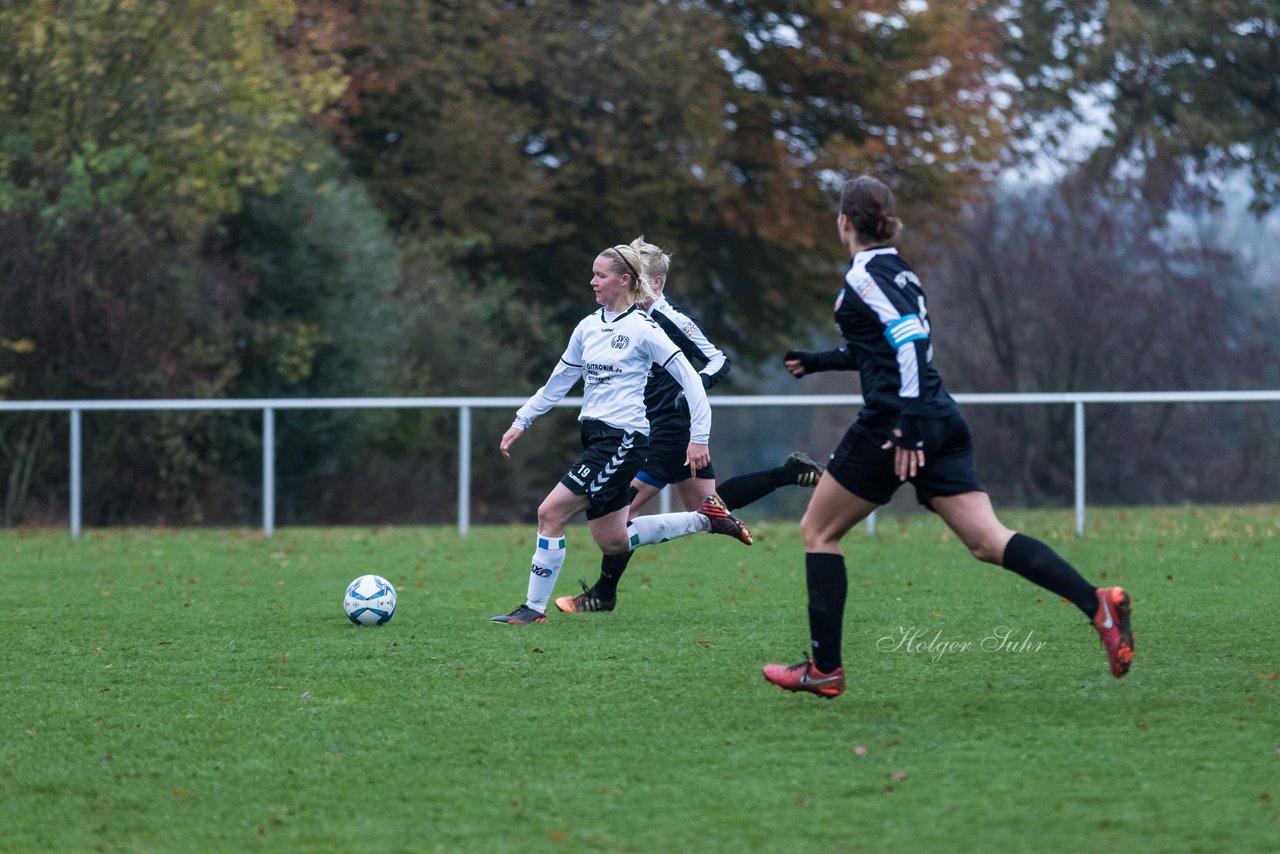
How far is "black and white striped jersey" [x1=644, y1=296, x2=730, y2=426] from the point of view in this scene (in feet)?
27.9

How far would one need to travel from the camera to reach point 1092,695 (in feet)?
19.0

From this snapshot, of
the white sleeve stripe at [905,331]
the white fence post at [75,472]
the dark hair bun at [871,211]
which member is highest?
the dark hair bun at [871,211]

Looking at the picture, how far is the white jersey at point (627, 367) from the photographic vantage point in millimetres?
7945

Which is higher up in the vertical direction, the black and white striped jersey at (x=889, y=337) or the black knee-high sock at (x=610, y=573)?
the black and white striped jersey at (x=889, y=337)

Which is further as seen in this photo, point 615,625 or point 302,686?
point 615,625

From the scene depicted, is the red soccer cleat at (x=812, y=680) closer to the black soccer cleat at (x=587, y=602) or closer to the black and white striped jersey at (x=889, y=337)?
the black and white striped jersey at (x=889, y=337)

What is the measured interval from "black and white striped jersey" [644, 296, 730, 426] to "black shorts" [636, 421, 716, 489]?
1.6 inches

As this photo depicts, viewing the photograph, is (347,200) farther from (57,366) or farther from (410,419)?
(57,366)

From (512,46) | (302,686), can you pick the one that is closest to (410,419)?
(512,46)

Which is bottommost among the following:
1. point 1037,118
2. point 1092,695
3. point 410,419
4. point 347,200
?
point 410,419

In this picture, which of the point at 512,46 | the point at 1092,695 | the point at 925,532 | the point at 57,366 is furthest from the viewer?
the point at 512,46

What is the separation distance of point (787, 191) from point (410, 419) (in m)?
7.96

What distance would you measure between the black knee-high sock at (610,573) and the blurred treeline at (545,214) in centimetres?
865

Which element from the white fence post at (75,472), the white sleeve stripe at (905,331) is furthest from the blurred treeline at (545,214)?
the white sleeve stripe at (905,331)
